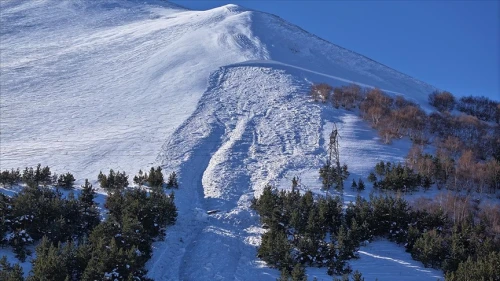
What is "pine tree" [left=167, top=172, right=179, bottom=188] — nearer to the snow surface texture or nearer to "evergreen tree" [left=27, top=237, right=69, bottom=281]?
the snow surface texture

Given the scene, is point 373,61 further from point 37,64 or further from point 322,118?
point 37,64

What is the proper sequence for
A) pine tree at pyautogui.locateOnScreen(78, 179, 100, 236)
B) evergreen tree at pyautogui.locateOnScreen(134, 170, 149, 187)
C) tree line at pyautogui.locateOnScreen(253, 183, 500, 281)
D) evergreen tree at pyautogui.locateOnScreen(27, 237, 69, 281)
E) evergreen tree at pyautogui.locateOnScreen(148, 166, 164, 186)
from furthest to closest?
evergreen tree at pyautogui.locateOnScreen(134, 170, 149, 187), evergreen tree at pyautogui.locateOnScreen(148, 166, 164, 186), pine tree at pyautogui.locateOnScreen(78, 179, 100, 236), tree line at pyautogui.locateOnScreen(253, 183, 500, 281), evergreen tree at pyautogui.locateOnScreen(27, 237, 69, 281)

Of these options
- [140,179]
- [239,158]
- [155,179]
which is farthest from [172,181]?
[239,158]

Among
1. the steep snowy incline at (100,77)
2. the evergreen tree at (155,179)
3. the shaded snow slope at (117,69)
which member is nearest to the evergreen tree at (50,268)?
the evergreen tree at (155,179)

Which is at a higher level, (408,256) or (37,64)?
(37,64)

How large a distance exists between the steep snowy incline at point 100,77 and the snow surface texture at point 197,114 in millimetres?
138

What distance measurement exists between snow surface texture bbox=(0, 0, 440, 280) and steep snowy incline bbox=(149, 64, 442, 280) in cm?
6

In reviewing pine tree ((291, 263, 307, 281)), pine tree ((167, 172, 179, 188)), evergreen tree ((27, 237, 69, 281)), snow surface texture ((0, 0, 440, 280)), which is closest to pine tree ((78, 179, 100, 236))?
snow surface texture ((0, 0, 440, 280))

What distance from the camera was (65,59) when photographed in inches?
1656

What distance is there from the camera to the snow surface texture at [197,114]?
15344 millimetres

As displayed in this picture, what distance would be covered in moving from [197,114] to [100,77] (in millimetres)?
13735

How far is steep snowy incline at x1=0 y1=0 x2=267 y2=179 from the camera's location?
23016 mm

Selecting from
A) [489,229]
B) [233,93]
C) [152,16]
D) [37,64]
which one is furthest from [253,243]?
[152,16]

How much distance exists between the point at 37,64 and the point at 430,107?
109 feet
